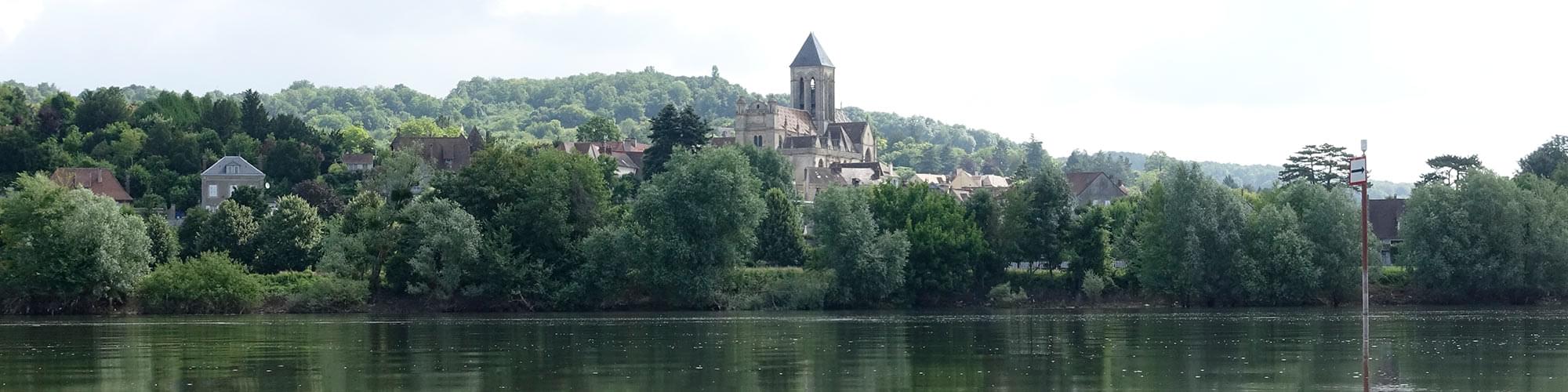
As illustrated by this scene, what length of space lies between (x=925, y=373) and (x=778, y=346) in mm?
10761

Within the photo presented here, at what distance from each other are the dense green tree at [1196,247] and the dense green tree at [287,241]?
126 feet

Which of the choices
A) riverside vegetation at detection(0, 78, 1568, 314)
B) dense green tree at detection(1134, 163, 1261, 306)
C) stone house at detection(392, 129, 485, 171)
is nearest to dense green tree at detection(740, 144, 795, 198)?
riverside vegetation at detection(0, 78, 1568, 314)

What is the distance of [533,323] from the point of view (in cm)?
6188

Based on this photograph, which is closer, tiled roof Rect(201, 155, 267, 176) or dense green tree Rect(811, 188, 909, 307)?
dense green tree Rect(811, 188, 909, 307)

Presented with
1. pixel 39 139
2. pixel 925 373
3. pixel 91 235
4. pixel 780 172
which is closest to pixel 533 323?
pixel 91 235

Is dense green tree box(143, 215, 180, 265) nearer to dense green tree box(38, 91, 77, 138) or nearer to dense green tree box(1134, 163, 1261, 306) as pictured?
dense green tree box(1134, 163, 1261, 306)

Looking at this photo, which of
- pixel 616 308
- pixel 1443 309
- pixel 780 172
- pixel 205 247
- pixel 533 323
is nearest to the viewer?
pixel 533 323

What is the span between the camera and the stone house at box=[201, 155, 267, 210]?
12231 centimetres

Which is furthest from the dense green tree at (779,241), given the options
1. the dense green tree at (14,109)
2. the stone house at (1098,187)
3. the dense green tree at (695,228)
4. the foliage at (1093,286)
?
the stone house at (1098,187)

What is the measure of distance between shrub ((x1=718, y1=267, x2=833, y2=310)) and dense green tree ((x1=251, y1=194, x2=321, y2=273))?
20403mm

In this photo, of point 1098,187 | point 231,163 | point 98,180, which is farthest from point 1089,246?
point 1098,187

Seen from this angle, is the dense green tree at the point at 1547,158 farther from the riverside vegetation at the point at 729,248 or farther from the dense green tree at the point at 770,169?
the dense green tree at the point at 770,169

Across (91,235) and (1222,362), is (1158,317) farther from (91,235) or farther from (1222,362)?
(91,235)

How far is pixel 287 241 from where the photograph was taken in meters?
86.4
